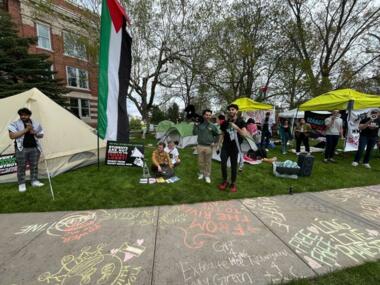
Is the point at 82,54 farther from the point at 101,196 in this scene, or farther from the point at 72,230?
the point at 72,230

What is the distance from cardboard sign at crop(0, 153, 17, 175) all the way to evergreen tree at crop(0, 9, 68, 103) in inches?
344

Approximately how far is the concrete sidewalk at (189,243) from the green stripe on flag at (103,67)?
7.63ft

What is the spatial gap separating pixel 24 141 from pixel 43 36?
17.6 m

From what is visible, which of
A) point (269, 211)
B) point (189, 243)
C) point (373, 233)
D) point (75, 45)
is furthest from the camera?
point (75, 45)

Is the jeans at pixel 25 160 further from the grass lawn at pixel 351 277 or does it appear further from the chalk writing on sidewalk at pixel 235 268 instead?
the grass lawn at pixel 351 277

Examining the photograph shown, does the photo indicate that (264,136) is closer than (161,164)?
No

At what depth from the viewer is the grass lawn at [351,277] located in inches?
74.7

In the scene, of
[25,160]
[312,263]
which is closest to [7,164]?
[25,160]

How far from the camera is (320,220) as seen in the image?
10.3 ft

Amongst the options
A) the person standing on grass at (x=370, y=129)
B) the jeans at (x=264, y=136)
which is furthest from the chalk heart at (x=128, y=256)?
the jeans at (x=264, y=136)

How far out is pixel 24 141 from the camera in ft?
13.7

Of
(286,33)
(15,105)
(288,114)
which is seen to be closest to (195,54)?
(286,33)

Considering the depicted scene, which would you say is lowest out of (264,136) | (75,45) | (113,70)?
(264,136)

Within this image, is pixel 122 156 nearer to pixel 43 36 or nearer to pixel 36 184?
pixel 36 184
